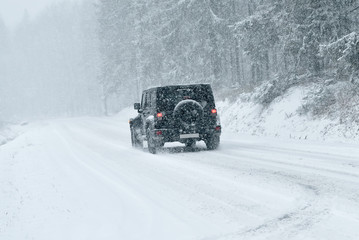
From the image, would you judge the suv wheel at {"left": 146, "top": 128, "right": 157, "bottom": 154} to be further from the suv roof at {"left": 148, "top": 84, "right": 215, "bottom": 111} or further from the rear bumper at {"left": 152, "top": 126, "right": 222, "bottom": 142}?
the suv roof at {"left": 148, "top": 84, "right": 215, "bottom": 111}

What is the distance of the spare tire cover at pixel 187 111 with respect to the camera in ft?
43.0

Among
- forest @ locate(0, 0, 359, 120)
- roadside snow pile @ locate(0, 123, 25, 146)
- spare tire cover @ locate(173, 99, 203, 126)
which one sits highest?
forest @ locate(0, 0, 359, 120)

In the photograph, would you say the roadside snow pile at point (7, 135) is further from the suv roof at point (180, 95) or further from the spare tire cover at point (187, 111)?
the spare tire cover at point (187, 111)

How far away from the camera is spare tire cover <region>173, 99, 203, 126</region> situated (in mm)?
13102

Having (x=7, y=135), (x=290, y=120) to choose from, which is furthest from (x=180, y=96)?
(x=7, y=135)

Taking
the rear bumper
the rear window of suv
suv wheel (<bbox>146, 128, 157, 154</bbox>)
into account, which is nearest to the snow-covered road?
the rear bumper

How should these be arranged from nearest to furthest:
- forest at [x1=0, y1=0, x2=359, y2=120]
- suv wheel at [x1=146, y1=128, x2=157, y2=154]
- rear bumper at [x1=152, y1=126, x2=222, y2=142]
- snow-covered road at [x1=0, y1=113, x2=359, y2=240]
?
snow-covered road at [x1=0, y1=113, x2=359, y2=240] → rear bumper at [x1=152, y1=126, x2=222, y2=142] → suv wheel at [x1=146, y1=128, x2=157, y2=154] → forest at [x1=0, y1=0, x2=359, y2=120]

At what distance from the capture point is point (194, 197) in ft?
21.6

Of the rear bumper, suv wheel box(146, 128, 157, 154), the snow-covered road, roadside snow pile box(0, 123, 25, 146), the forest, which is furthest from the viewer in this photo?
roadside snow pile box(0, 123, 25, 146)

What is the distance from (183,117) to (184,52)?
21.1 metres

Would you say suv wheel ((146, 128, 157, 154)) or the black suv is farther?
suv wheel ((146, 128, 157, 154))

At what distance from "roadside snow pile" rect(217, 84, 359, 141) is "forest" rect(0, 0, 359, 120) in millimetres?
340

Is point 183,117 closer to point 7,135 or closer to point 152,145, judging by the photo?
point 152,145

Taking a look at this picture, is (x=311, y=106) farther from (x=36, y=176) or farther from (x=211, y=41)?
(x=211, y=41)
